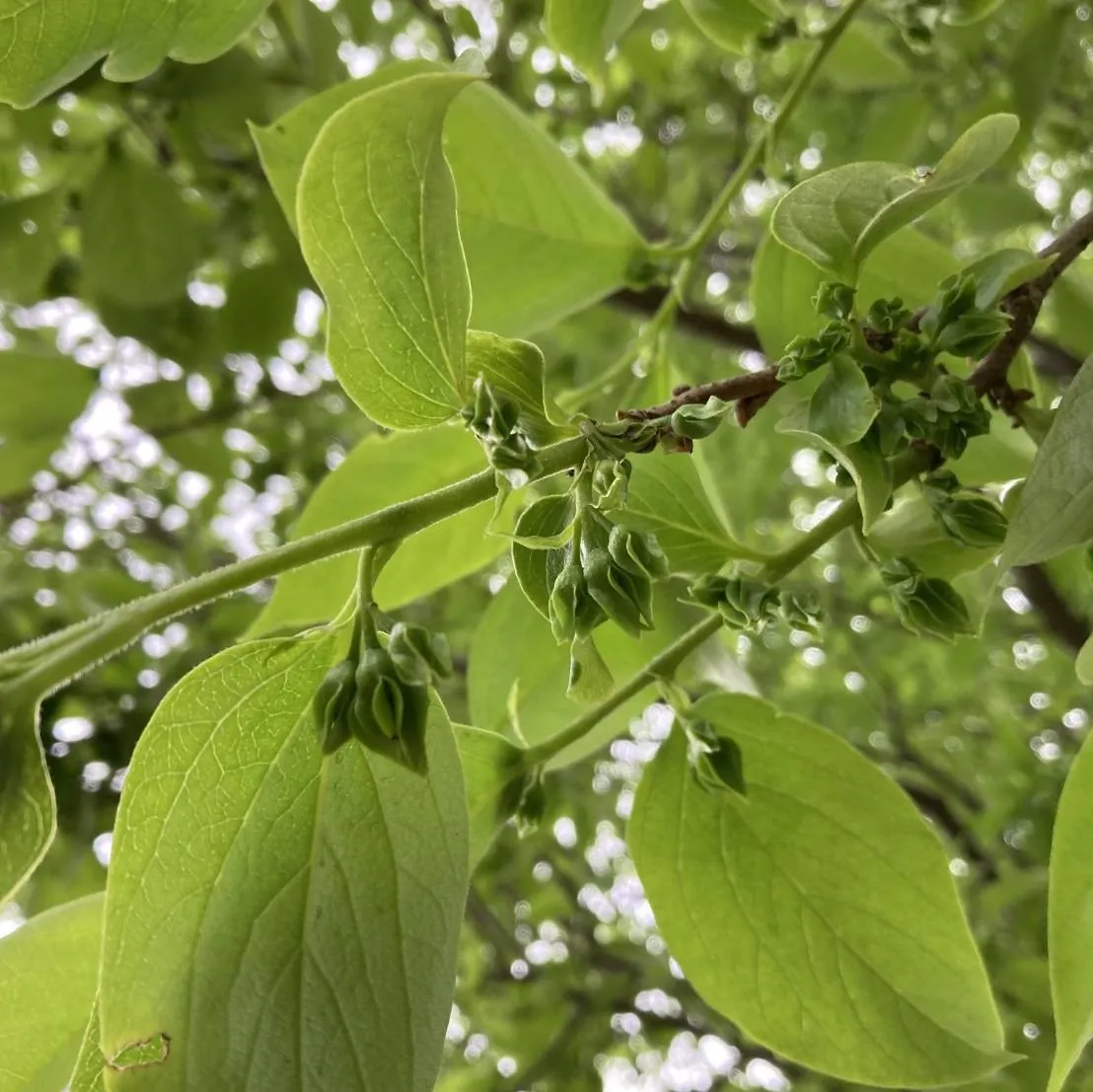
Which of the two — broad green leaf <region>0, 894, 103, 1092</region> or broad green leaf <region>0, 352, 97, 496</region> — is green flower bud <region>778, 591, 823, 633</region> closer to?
broad green leaf <region>0, 894, 103, 1092</region>

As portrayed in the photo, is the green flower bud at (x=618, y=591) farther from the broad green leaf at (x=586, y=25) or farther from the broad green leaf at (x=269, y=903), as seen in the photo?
the broad green leaf at (x=586, y=25)

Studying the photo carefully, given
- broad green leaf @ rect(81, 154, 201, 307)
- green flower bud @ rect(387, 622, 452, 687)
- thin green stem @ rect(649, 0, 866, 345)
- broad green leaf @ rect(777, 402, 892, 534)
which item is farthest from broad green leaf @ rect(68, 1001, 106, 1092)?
broad green leaf @ rect(81, 154, 201, 307)

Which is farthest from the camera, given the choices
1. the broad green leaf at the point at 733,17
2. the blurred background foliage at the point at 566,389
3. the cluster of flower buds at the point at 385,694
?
the blurred background foliage at the point at 566,389

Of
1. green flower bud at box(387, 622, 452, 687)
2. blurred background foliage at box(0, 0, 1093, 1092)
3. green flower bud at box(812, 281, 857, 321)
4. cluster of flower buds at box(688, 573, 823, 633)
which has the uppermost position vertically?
green flower bud at box(812, 281, 857, 321)

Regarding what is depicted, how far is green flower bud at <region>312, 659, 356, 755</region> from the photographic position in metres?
0.24

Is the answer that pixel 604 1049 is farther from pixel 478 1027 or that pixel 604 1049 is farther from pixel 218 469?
pixel 218 469

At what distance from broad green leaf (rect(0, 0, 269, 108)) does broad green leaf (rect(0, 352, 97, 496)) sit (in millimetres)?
553

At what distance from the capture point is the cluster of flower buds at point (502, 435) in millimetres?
236

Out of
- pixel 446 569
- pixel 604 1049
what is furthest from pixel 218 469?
pixel 604 1049

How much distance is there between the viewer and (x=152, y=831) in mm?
257

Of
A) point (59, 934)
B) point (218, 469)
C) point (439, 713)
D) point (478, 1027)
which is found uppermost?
point (439, 713)

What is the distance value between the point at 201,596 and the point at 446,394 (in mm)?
76

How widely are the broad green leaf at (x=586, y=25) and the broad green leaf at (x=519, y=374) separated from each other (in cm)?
18

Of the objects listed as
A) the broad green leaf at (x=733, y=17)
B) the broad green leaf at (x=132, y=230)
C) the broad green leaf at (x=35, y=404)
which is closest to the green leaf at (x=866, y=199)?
the broad green leaf at (x=733, y=17)
